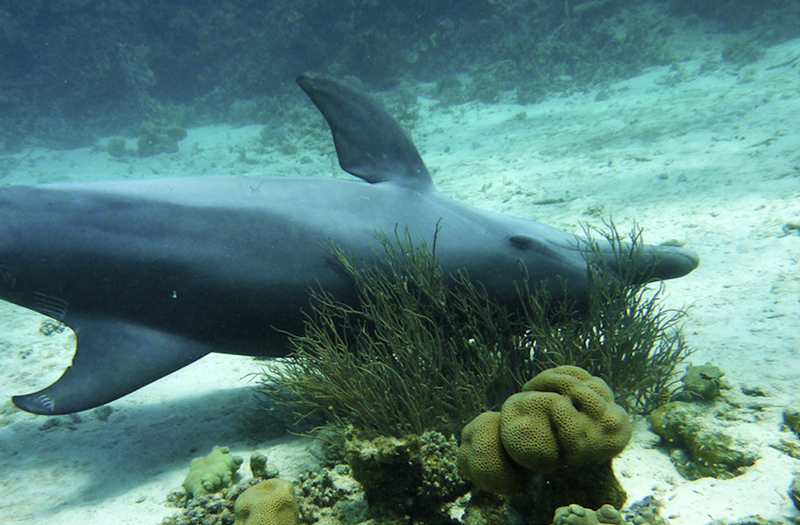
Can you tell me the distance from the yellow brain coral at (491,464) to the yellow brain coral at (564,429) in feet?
0.19

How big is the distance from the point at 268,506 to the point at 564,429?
1626 millimetres

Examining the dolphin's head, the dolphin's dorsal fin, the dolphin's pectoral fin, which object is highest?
the dolphin's dorsal fin

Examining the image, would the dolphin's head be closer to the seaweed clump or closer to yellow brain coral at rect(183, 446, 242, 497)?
the seaweed clump

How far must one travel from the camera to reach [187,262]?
333cm

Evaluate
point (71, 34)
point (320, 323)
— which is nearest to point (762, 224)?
point (320, 323)

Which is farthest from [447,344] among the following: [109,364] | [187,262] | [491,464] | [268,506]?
[109,364]

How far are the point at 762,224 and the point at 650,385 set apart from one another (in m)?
3.56

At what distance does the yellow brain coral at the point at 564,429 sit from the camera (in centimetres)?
205

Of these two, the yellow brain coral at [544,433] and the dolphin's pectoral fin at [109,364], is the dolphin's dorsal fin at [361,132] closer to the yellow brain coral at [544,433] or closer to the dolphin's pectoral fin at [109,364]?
the dolphin's pectoral fin at [109,364]

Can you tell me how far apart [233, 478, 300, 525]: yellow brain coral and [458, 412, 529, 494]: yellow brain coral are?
1022 millimetres

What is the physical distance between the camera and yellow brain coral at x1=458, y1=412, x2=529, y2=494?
2172mm

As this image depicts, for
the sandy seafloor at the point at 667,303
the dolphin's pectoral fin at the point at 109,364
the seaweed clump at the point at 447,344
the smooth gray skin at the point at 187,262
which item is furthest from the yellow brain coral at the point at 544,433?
the dolphin's pectoral fin at the point at 109,364

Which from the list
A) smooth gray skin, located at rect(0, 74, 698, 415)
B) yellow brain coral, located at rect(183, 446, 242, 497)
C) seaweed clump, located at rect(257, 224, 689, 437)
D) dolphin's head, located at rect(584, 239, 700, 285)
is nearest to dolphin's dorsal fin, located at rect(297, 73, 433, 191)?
smooth gray skin, located at rect(0, 74, 698, 415)

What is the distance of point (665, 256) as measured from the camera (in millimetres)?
3754
